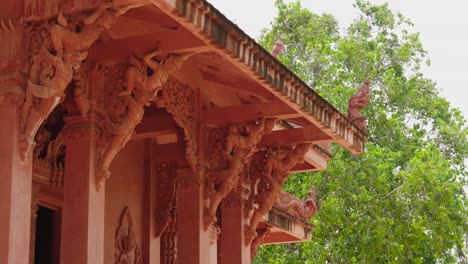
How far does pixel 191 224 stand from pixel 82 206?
2.38 m

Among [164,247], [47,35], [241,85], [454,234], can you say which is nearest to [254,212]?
[164,247]

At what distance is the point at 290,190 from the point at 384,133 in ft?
15.2

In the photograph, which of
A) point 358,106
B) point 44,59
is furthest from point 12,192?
point 358,106

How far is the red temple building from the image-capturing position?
7359 mm

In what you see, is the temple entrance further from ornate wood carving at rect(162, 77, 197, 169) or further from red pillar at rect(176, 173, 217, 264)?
ornate wood carving at rect(162, 77, 197, 169)

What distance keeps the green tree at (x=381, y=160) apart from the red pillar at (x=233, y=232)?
1296 centimetres

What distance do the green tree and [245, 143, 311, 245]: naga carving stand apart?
12.6 metres

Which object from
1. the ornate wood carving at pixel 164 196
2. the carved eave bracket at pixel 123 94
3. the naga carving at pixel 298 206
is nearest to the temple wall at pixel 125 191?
the ornate wood carving at pixel 164 196

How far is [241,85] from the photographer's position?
10.4 metres

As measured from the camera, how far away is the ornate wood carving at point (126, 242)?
10.7 meters

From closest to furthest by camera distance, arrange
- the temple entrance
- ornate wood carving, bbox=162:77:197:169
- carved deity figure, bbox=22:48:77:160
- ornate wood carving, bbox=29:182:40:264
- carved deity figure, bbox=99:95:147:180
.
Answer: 1. carved deity figure, bbox=22:48:77:160
2. carved deity figure, bbox=99:95:147:180
3. ornate wood carving, bbox=29:182:40:264
4. ornate wood carving, bbox=162:77:197:169
5. the temple entrance

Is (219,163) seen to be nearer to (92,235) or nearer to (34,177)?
(34,177)

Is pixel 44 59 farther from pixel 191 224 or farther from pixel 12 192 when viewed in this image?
pixel 191 224

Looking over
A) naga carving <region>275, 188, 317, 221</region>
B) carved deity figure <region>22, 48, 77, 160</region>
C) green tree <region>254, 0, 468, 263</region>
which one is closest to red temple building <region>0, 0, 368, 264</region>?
carved deity figure <region>22, 48, 77, 160</region>
